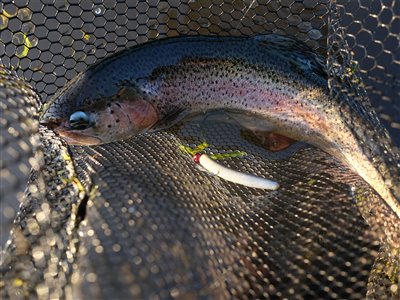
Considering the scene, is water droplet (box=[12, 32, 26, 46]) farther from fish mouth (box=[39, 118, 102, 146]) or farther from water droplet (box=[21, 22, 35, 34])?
fish mouth (box=[39, 118, 102, 146])

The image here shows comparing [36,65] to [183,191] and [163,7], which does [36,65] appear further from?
[183,191]

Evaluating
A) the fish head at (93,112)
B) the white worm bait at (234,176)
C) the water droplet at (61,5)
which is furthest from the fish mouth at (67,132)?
the water droplet at (61,5)

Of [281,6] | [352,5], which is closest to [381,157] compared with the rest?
[352,5]

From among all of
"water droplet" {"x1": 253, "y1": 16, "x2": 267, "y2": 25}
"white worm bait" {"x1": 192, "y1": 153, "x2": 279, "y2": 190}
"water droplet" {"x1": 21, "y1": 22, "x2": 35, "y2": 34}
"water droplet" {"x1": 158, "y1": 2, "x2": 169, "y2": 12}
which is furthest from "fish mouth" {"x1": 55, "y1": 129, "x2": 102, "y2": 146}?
"water droplet" {"x1": 253, "y1": 16, "x2": 267, "y2": 25}

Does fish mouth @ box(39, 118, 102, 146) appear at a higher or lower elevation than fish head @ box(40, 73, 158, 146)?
lower

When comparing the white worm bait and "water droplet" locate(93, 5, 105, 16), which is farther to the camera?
"water droplet" locate(93, 5, 105, 16)

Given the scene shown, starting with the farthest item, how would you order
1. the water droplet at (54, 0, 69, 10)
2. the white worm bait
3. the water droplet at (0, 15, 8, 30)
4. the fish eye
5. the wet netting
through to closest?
the water droplet at (54, 0, 69, 10) → the water droplet at (0, 15, 8, 30) → the white worm bait → the fish eye → the wet netting

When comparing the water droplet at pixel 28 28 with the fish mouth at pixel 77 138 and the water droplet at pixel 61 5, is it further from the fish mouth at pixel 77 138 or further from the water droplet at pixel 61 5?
the fish mouth at pixel 77 138

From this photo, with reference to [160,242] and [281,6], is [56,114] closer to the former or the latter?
Answer: [160,242]
